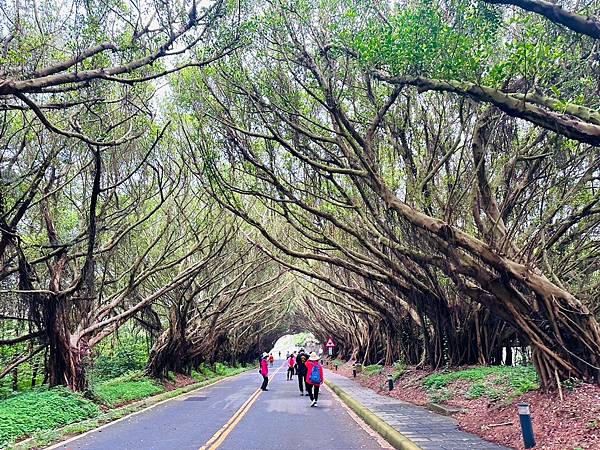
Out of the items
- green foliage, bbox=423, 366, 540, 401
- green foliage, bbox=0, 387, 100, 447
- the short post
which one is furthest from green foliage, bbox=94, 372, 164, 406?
the short post

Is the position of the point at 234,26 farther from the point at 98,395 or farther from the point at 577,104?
the point at 98,395

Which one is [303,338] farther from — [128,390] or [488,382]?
[488,382]

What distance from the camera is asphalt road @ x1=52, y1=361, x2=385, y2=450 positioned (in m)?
9.53

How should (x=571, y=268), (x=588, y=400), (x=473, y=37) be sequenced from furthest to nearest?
(x=571, y=268) → (x=473, y=37) → (x=588, y=400)

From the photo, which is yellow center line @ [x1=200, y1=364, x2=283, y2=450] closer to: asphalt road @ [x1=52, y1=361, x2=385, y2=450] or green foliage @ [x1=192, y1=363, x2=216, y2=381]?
asphalt road @ [x1=52, y1=361, x2=385, y2=450]

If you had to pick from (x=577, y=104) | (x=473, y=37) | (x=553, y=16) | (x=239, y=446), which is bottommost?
(x=239, y=446)

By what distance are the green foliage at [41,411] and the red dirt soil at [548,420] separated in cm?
786

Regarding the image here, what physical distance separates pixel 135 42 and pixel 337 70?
17.6 ft

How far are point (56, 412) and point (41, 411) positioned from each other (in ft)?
1.52

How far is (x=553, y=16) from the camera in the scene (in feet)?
Answer: 20.6

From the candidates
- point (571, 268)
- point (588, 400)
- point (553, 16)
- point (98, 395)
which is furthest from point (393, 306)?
point (553, 16)

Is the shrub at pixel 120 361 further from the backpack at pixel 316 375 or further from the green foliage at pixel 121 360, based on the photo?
the backpack at pixel 316 375

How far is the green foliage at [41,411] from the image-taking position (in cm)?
1057

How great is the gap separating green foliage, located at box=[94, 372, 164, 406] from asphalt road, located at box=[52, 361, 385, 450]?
1337 millimetres
